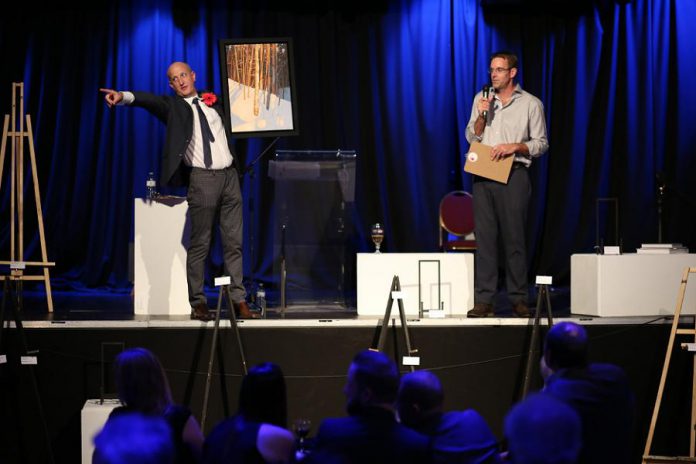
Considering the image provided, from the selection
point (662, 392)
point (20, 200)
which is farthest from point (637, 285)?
point (20, 200)

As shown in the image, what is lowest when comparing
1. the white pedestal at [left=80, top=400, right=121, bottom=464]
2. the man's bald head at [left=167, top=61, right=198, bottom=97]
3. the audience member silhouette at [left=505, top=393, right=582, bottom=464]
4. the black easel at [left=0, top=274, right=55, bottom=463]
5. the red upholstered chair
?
the white pedestal at [left=80, top=400, right=121, bottom=464]

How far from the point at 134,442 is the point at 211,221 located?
3264 mm

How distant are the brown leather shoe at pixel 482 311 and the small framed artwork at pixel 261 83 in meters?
1.75

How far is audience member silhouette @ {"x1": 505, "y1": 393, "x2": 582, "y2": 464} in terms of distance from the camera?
2.30 meters

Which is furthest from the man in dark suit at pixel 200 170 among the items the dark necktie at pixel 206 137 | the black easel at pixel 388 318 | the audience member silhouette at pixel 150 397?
the audience member silhouette at pixel 150 397

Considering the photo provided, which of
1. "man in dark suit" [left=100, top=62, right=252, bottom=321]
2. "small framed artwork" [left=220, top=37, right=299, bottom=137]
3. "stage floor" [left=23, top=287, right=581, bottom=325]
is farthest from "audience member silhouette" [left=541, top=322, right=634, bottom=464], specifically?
"small framed artwork" [left=220, top=37, right=299, bottom=137]

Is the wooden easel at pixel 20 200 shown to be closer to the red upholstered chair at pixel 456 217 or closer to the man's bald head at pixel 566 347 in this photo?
the red upholstered chair at pixel 456 217

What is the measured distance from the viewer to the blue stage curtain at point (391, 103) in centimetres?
871

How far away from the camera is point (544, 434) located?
2.29 m

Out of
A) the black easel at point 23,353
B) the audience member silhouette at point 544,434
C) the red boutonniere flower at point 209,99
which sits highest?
the red boutonniere flower at point 209,99

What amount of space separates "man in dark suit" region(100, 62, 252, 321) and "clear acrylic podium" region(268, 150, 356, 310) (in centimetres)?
74

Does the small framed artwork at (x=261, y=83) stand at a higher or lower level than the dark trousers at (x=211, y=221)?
higher

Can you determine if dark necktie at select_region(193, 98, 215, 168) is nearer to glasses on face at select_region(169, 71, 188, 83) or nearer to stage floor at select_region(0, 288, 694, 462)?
glasses on face at select_region(169, 71, 188, 83)

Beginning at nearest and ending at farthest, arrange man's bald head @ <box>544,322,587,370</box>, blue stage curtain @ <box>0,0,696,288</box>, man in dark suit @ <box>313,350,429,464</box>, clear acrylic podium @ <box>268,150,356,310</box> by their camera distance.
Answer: man in dark suit @ <box>313,350,429,464</box> → man's bald head @ <box>544,322,587,370</box> → clear acrylic podium @ <box>268,150,356,310</box> → blue stage curtain @ <box>0,0,696,288</box>
